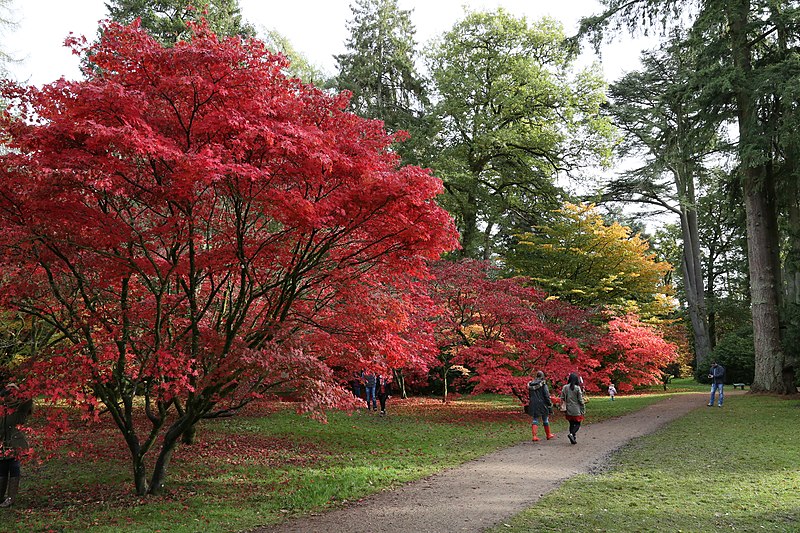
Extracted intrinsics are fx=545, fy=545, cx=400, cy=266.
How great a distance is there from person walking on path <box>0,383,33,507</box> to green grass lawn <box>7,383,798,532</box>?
28cm

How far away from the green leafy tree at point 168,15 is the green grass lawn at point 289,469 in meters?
13.6

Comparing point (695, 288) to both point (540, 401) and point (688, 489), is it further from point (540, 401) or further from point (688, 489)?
point (688, 489)

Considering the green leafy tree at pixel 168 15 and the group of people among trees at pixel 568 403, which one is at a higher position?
the green leafy tree at pixel 168 15

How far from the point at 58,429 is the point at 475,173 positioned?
656 inches

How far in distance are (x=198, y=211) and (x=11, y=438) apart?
3120mm

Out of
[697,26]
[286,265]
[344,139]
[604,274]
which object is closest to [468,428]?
[286,265]

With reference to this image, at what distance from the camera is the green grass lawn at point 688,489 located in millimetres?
5172

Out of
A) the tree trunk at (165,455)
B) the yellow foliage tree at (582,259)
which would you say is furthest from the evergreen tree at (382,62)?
the tree trunk at (165,455)

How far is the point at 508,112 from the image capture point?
20.2 m

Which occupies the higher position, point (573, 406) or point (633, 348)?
point (633, 348)

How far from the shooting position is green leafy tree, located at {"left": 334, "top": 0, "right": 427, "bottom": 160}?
2070cm

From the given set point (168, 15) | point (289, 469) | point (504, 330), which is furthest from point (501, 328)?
point (168, 15)

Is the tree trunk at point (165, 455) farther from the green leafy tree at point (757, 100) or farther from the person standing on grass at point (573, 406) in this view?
the green leafy tree at point (757, 100)

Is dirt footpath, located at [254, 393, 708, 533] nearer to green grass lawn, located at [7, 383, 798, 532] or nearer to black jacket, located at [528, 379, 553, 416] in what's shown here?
green grass lawn, located at [7, 383, 798, 532]
